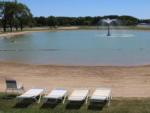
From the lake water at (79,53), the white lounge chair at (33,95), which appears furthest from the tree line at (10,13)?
the white lounge chair at (33,95)

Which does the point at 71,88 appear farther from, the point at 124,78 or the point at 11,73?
the point at 11,73

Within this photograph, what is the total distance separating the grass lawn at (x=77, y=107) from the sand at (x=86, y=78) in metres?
2.00

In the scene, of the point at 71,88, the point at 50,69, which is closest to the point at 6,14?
the point at 50,69

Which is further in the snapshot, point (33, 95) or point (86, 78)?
point (86, 78)

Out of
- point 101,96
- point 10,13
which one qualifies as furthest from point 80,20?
point 101,96

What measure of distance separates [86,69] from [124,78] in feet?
15.8

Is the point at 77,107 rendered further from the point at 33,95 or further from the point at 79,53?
the point at 79,53

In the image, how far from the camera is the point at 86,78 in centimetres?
2142

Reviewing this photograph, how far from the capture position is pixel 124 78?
21.3m

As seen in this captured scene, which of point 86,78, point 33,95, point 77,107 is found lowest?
point 86,78

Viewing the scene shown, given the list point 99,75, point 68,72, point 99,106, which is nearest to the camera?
point 99,106

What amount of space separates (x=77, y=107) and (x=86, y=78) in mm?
7695

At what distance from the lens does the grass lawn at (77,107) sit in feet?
43.5

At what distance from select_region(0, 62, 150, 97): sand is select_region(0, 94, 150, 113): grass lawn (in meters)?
2.00
